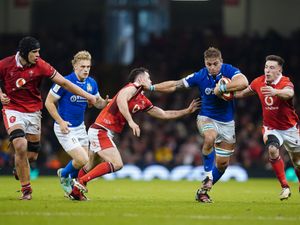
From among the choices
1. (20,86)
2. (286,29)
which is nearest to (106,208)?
(20,86)

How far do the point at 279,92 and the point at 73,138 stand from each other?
135 inches

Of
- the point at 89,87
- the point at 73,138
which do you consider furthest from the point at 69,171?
the point at 89,87

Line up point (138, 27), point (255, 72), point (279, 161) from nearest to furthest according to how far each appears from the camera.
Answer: point (279, 161)
point (255, 72)
point (138, 27)

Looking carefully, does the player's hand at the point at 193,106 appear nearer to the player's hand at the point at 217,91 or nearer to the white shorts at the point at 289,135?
the player's hand at the point at 217,91

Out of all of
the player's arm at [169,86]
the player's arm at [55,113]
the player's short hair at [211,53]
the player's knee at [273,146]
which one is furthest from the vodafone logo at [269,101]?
the player's arm at [55,113]

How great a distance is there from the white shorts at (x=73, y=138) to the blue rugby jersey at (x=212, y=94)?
6.45 ft

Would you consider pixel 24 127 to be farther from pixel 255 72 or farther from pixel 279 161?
pixel 255 72

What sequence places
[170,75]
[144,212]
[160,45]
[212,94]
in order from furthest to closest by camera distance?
[160,45]
[170,75]
[212,94]
[144,212]

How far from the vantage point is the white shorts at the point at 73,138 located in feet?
44.1

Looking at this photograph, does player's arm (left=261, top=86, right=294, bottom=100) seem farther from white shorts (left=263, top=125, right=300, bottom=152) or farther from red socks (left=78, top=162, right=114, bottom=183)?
red socks (left=78, top=162, right=114, bottom=183)

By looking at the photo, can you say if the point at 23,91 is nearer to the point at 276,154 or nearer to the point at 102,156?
the point at 102,156

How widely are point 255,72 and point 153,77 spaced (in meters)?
3.57

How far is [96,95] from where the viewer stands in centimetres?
1371

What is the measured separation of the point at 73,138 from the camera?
13.6 metres
